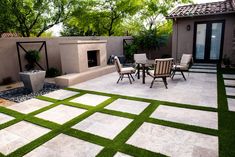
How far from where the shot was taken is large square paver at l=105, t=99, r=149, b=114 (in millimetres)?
4125

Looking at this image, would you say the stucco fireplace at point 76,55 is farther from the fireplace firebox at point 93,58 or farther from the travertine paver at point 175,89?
the travertine paver at point 175,89

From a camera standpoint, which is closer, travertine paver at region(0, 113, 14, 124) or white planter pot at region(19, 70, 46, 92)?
travertine paver at region(0, 113, 14, 124)

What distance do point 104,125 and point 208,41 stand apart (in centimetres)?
891

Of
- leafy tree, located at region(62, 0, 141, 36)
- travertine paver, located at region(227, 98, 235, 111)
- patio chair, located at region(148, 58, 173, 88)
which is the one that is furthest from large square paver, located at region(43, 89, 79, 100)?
leafy tree, located at region(62, 0, 141, 36)

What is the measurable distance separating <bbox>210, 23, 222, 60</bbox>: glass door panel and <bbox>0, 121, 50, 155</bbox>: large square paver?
975cm

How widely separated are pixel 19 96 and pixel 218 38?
995 cm

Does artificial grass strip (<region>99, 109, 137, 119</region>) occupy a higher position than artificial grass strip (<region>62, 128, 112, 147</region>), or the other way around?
artificial grass strip (<region>99, 109, 137, 119</region>)

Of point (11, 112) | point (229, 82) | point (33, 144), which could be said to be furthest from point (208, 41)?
point (33, 144)

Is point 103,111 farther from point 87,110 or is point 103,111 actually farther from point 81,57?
point 81,57

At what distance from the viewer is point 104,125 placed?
3.48 m

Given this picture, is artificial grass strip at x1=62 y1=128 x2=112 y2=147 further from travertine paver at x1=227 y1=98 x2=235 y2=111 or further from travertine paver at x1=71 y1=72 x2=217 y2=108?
travertine paver at x1=227 y1=98 x2=235 y2=111

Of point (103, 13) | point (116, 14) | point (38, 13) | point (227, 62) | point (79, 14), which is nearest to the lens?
point (227, 62)

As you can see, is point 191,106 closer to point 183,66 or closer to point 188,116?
point 188,116

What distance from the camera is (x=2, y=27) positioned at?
7.81m
